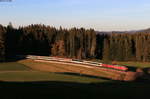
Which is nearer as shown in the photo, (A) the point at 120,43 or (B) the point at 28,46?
(B) the point at 28,46

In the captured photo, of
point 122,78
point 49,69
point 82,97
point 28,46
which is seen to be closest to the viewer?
point 82,97

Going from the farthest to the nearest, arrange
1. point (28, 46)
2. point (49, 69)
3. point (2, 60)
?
point (28, 46), point (2, 60), point (49, 69)

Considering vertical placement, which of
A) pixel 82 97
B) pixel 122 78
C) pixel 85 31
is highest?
pixel 85 31

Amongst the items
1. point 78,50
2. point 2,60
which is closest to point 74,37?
point 78,50

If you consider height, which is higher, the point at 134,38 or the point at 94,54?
the point at 134,38

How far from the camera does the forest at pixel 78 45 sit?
3625 inches

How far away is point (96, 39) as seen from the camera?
104 meters

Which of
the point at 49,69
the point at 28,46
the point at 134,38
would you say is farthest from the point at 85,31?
the point at 49,69

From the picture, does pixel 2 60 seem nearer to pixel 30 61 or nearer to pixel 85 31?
pixel 30 61

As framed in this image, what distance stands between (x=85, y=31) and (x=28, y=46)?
28.6 metres

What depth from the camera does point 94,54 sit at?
325 feet

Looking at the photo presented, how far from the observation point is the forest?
302ft

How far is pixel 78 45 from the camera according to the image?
99.6 meters

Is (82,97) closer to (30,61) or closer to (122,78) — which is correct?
(122,78)
